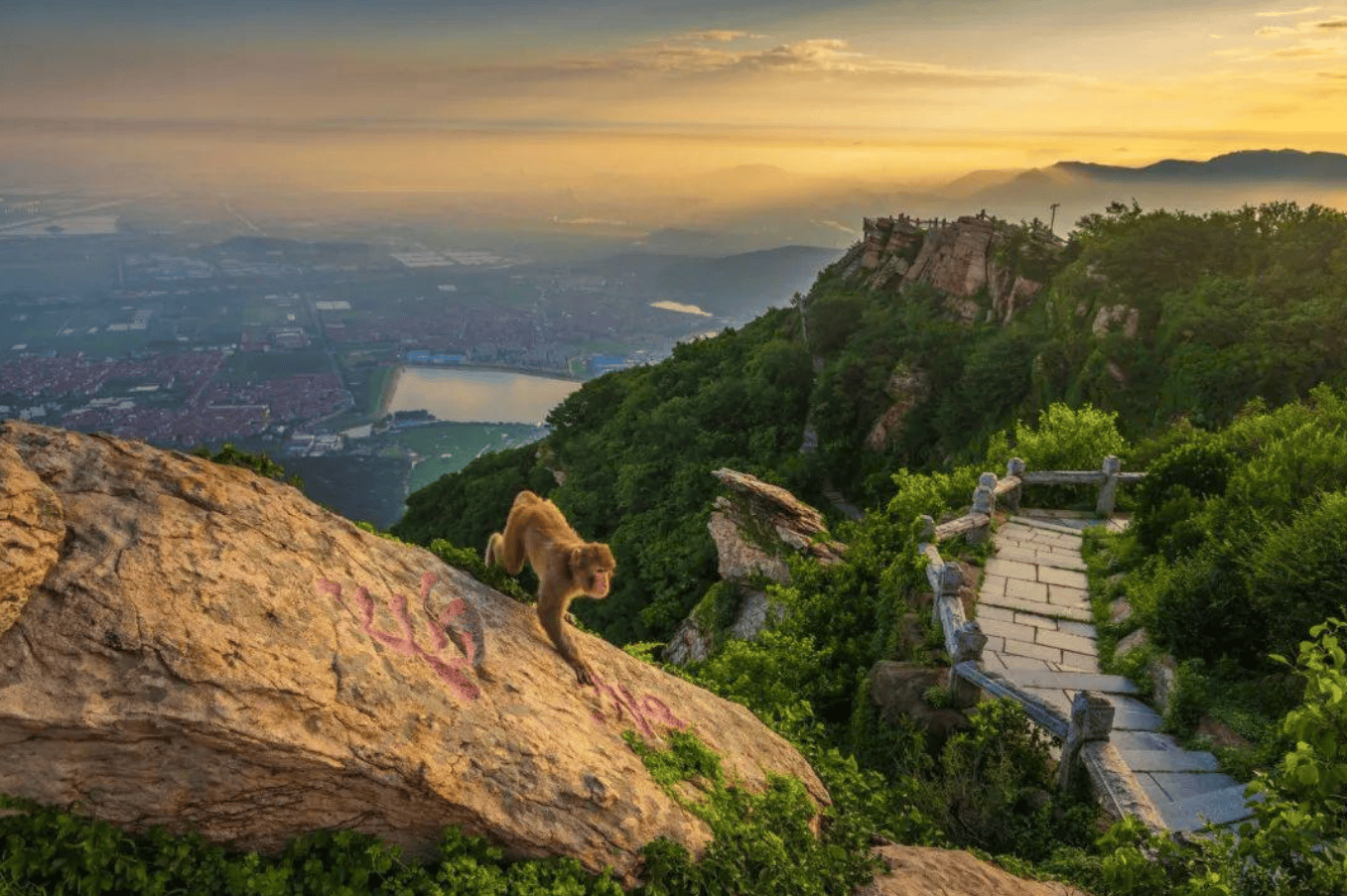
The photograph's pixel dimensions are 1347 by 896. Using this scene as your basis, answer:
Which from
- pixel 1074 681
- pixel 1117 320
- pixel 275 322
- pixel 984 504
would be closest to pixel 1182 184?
pixel 1117 320

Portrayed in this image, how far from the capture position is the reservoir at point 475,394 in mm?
90750

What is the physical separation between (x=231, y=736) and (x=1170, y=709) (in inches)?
417

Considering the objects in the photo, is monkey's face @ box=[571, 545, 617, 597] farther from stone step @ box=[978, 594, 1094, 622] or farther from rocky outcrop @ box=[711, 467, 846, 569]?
rocky outcrop @ box=[711, 467, 846, 569]

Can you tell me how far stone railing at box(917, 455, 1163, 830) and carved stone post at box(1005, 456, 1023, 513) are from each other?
1.71m

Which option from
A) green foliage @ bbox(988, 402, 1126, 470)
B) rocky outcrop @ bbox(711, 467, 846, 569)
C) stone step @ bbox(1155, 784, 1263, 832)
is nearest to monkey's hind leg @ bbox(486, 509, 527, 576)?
stone step @ bbox(1155, 784, 1263, 832)

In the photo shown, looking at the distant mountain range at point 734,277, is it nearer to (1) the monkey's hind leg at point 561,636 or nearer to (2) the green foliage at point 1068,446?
(2) the green foliage at point 1068,446

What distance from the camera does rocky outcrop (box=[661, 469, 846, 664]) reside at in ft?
58.9

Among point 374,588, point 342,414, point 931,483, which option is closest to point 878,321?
point 931,483

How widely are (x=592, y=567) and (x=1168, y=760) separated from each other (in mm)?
7729

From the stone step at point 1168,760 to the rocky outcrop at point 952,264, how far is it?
89.8 feet

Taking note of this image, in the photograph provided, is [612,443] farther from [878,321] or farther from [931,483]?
[931,483]

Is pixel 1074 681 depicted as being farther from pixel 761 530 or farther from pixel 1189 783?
pixel 761 530

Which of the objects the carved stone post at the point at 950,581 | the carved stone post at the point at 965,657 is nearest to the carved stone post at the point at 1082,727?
the carved stone post at the point at 965,657

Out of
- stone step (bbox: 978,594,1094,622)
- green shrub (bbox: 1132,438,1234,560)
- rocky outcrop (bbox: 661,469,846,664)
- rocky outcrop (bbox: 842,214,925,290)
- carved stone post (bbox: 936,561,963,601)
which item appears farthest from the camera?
rocky outcrop (bbox: 842,214,925,290)
